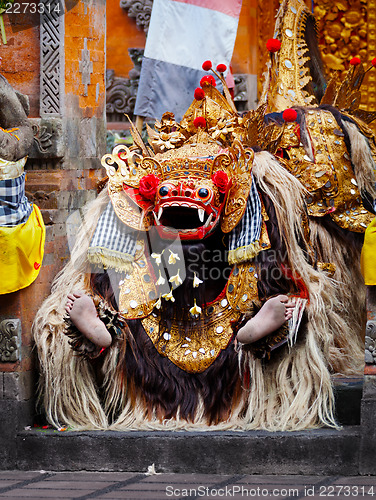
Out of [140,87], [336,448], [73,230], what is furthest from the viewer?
[140,87]

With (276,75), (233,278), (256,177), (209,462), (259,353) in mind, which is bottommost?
(209,462)

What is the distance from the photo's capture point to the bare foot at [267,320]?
4535 millimetres

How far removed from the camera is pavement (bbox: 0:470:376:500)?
4125mm

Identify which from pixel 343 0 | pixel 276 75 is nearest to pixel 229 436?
pixel 276 75

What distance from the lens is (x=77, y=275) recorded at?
4934mm

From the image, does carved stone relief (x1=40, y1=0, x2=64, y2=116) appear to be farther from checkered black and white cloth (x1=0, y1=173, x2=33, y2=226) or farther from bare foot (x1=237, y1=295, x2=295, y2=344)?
bare foot (x1=237, y1=295, x2=295, y2=344)

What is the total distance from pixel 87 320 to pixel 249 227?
2.86 ft

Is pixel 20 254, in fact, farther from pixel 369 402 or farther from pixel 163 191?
pixel 369 402

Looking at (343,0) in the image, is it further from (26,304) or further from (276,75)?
(26,304)

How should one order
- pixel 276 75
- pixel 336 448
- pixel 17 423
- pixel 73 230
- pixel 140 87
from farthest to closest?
1. pixel 140 87
2. pixel 276 75
3. pixel 73 230
4. pixel 17 423
5. pixel 336 448

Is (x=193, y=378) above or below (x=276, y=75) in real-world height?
below

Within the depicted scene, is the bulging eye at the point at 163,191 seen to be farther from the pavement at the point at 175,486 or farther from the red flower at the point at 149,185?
the pavement at the point at 175,486

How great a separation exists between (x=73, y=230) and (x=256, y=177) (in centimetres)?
107

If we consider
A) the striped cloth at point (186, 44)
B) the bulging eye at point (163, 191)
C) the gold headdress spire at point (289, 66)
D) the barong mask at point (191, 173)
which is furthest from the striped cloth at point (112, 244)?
the striped cloth at point (186, 44)
